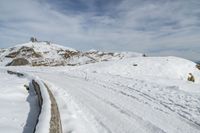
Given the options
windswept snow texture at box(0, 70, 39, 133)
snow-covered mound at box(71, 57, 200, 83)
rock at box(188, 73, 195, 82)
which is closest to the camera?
windswept snow texture at box(0, 70, 39, 133)

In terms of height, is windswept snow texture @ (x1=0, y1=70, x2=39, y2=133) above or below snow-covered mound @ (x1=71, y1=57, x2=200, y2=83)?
below

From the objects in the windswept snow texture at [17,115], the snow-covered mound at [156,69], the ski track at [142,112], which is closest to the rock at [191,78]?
the snow-covered mound at [156,69]

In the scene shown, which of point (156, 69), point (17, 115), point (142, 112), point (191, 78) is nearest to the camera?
point (17, 115)

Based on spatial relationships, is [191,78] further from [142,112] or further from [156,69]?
[142,112]

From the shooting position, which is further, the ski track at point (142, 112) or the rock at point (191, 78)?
the rock at point (191, 78)

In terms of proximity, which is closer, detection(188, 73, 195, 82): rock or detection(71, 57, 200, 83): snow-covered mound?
detection(188, 73, 195, 82): rock

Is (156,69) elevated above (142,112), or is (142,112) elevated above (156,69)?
(156,69)

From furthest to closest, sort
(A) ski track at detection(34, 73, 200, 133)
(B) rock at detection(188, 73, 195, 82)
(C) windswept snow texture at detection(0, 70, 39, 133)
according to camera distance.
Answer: (B) rock at detection(188, 73, 195, 82) < (A) ski track at detection(34, 73, 200, 133) < (C) windswept snow texture at detection(0, 70, 39, 133)

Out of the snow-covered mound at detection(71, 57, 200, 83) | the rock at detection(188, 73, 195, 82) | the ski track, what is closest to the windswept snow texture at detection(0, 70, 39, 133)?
the ski track

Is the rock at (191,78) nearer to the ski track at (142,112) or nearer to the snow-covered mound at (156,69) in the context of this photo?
the snow-covered mound at (156,69)

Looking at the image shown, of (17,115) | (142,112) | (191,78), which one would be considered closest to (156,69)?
(191,78)

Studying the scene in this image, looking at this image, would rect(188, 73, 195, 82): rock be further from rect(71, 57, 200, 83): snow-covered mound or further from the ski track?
the ski track

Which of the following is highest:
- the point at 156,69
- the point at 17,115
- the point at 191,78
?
the point at 156,69

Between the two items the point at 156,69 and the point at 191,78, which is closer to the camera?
the point at 191,78
